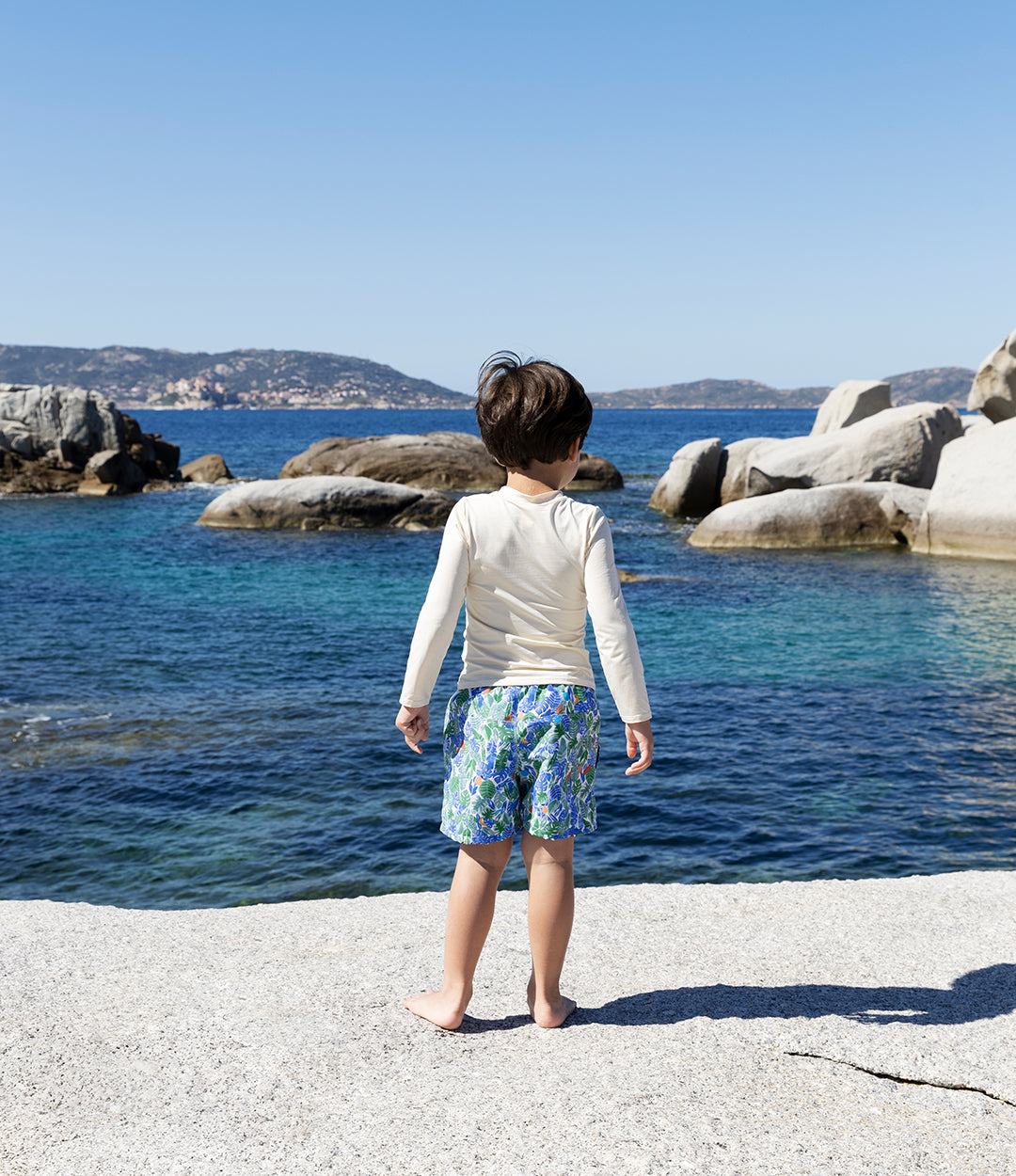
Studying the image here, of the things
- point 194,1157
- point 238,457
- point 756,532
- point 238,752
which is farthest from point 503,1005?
point 238,457

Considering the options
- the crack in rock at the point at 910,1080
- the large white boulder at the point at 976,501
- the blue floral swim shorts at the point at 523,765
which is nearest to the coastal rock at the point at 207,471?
the large white boulder at the point at 976,501

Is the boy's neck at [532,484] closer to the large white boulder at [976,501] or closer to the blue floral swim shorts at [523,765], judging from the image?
the blue floral swim shorts at [523,765]

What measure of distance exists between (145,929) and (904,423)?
2470 centimetres

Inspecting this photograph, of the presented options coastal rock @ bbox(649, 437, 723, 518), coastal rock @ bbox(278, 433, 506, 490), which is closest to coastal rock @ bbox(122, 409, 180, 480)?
coastal rock @ bbox(278, 433, 506, 490)

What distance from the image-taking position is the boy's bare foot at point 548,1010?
373 centimetres

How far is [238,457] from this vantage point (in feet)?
202

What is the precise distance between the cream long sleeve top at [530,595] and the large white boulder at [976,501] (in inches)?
762

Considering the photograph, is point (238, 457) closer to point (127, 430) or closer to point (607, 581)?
point (127, 430)

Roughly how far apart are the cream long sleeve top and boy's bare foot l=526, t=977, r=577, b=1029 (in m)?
1.07

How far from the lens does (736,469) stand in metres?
29.0

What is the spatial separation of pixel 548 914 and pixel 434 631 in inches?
41.0

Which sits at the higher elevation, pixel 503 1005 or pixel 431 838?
pixel 503 1005

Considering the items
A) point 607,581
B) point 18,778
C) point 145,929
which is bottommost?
point 18,778

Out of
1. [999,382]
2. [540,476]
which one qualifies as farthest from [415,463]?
[540,476]
